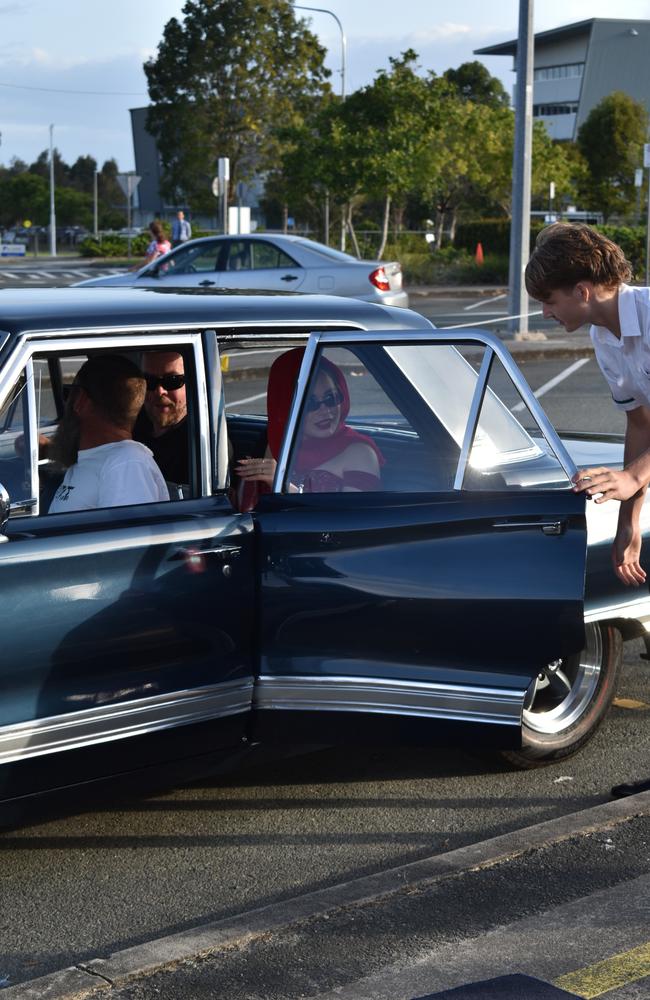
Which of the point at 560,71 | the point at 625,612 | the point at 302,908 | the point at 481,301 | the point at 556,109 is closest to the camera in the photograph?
the point at 302,908

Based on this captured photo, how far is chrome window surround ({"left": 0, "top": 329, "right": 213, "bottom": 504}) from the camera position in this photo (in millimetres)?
3946

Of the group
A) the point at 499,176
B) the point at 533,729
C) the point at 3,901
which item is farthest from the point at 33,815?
the point at 499,176

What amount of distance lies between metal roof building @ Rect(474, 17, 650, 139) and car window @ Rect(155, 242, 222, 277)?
80718mm

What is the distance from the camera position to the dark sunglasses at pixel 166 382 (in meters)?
4.60

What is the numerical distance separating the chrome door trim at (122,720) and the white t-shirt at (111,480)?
58cm

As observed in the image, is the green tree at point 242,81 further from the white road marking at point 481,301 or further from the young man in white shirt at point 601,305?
the young man in white shirt at point 601,305

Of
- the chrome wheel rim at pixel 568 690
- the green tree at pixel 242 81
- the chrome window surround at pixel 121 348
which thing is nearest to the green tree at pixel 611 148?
the green tree at pixel 242 81

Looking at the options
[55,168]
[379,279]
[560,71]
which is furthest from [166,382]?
[55,168]

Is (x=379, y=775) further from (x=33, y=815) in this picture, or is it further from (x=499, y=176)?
(x=499, y=176)

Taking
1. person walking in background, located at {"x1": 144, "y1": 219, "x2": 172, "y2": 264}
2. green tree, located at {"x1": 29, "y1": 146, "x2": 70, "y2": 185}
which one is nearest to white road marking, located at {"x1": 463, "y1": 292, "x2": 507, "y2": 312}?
Result: person walking in background, located at {"x1": 144, "y1": 219, "x2": 172, "y2": 264}

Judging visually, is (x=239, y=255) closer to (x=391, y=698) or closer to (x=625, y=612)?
(x=625, y=612)

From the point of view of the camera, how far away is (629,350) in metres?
4.25

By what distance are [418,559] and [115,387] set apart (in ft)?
3.53

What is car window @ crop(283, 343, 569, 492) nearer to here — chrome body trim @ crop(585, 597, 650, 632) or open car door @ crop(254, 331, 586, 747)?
open car door @ crop(254, 331, 586, 747)
